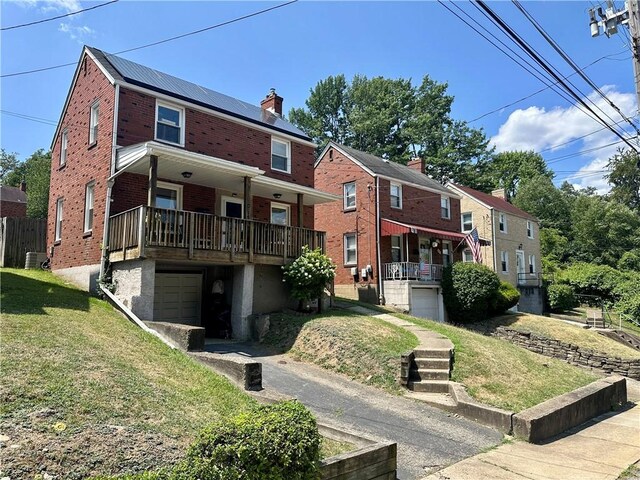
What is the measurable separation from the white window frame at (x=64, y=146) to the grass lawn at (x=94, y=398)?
33.8 feet

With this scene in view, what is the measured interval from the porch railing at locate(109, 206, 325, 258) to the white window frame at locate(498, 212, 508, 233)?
904 inches

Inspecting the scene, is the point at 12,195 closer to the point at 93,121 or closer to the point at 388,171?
the point at 93,121

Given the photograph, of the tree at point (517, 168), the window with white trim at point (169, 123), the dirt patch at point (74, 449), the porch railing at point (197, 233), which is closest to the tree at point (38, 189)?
the window with white trim at point (169, 123)

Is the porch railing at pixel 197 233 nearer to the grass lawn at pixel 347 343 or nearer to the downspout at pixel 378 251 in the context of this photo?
the grass lawn at pixel 347 343

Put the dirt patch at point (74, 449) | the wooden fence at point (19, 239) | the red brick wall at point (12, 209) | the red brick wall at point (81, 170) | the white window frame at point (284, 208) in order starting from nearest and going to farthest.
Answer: the dirt patch at point (74, 449)
the red brick wall at point (81, 170)
the wooden fence at point (19, 239)
the white window frame at point (284, 208)
the red brick wall at point (12, 209)

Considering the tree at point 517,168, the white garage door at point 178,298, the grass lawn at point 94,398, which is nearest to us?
the grass lawn at point 94,398

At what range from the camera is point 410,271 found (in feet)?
72.7

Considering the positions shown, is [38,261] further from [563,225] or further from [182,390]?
[563,225]

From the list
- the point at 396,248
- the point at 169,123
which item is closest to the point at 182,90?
the point at 169,123

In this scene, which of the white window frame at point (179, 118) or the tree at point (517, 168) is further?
the tree at point (517, 168)

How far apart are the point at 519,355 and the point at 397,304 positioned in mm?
10129

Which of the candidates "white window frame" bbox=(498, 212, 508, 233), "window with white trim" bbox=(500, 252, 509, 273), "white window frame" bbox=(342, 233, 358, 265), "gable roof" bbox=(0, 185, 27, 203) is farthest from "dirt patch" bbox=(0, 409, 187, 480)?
"gable roof" bbox=(0, 185, 27, 203)

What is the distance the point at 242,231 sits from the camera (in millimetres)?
12891

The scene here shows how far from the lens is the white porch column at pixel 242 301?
12539 mm
